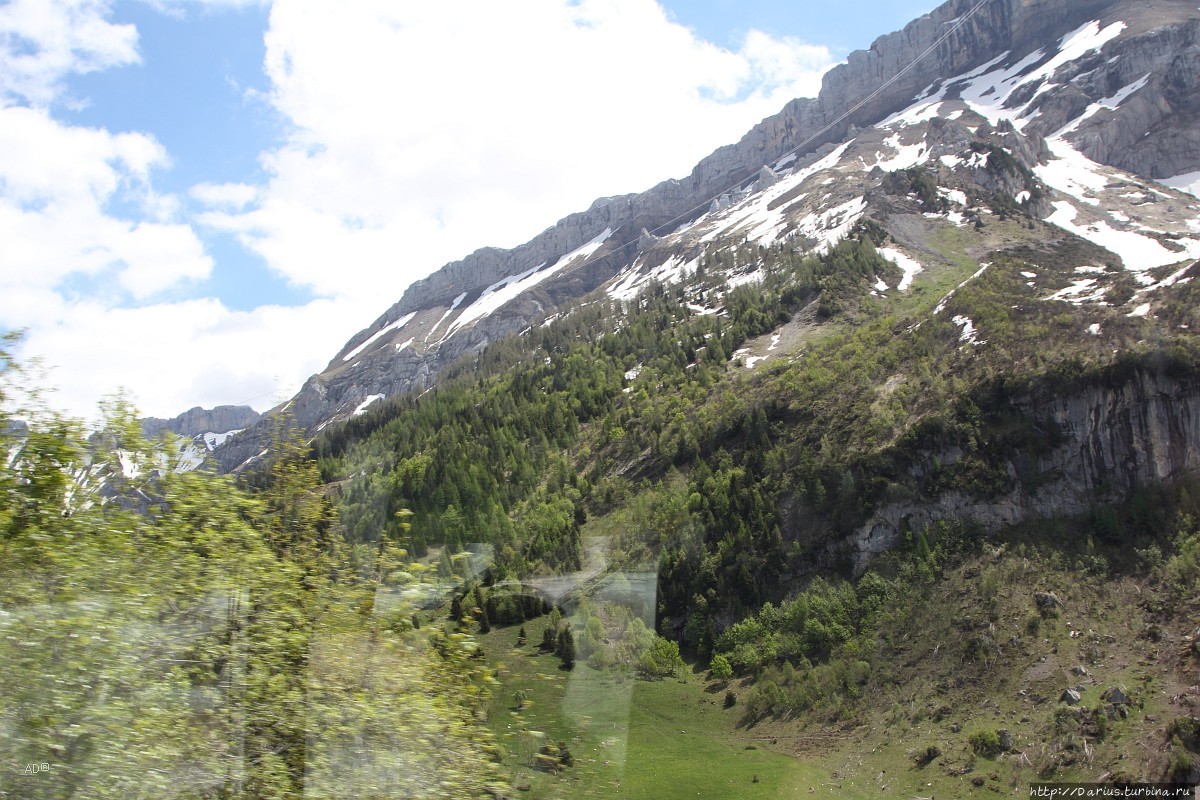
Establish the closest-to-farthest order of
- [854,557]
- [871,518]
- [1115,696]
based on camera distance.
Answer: [1115,696] → [854,557] → [871,518]

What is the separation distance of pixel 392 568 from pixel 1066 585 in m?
45.9

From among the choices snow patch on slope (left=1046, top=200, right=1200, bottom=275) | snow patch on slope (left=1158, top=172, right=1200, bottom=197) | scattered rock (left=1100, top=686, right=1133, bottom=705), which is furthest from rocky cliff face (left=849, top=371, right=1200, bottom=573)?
snow patch on slope (left=1158, top=172, right=1200, bottom=197)

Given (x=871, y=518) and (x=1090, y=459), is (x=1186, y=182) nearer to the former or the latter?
(x=1090, y=459)

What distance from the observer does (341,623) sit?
36.5 ft

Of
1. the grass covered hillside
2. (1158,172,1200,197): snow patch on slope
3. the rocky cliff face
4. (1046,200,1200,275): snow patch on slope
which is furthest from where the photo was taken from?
(1158,172,1200,197): snow patch on slope

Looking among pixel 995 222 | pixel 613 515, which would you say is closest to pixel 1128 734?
pixel 613 515

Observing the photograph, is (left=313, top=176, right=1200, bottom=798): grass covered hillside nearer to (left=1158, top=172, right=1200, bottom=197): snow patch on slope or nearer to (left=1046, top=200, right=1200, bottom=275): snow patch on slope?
(left=1046, top=200, right=1200, bottom=275): snow patch on slope

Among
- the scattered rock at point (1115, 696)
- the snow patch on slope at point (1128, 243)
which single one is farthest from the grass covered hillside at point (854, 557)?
the snow patch on slope at point (1128, 243)

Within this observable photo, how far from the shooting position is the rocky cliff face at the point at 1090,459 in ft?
165

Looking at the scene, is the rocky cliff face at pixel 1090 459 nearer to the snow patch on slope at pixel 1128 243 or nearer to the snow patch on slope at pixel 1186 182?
the snow patch on slope at pixel 1128 243

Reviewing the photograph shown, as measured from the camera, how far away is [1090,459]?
5294 cm

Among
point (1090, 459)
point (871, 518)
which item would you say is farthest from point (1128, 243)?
point (871, 518)

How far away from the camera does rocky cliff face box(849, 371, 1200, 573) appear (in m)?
50.2

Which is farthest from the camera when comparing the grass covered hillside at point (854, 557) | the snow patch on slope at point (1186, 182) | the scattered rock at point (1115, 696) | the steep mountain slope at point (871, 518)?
the snow patch on slope at point (1186, 182)
